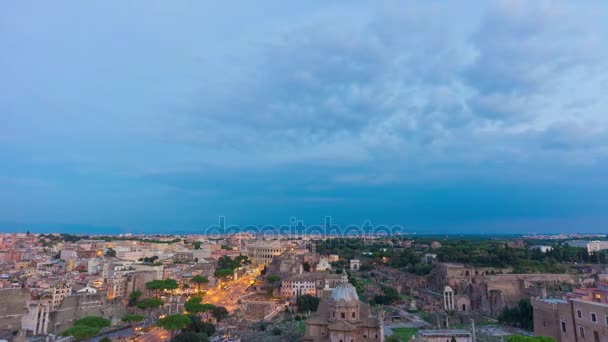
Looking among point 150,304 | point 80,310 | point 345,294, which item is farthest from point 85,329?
point 345,294

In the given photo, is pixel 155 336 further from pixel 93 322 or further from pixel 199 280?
pixel 199 280

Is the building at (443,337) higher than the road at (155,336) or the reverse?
higher

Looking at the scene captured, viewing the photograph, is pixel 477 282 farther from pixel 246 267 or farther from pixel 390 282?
pixel 246 267

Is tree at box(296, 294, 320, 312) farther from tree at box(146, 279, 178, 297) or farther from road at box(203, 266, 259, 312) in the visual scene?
tree at box(146, 279, 178, 297)

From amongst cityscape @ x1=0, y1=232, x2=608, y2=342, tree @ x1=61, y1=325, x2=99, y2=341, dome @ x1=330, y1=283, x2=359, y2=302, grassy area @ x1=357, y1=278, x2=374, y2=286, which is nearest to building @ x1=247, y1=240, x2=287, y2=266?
cityscape @ x1=0, y1=232, x2=608, y2=342

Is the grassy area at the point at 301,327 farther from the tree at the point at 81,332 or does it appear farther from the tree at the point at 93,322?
the tree at the point at 93,322

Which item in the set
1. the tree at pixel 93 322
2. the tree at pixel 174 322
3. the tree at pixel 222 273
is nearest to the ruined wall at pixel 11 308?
the tree at pixel 93 322
